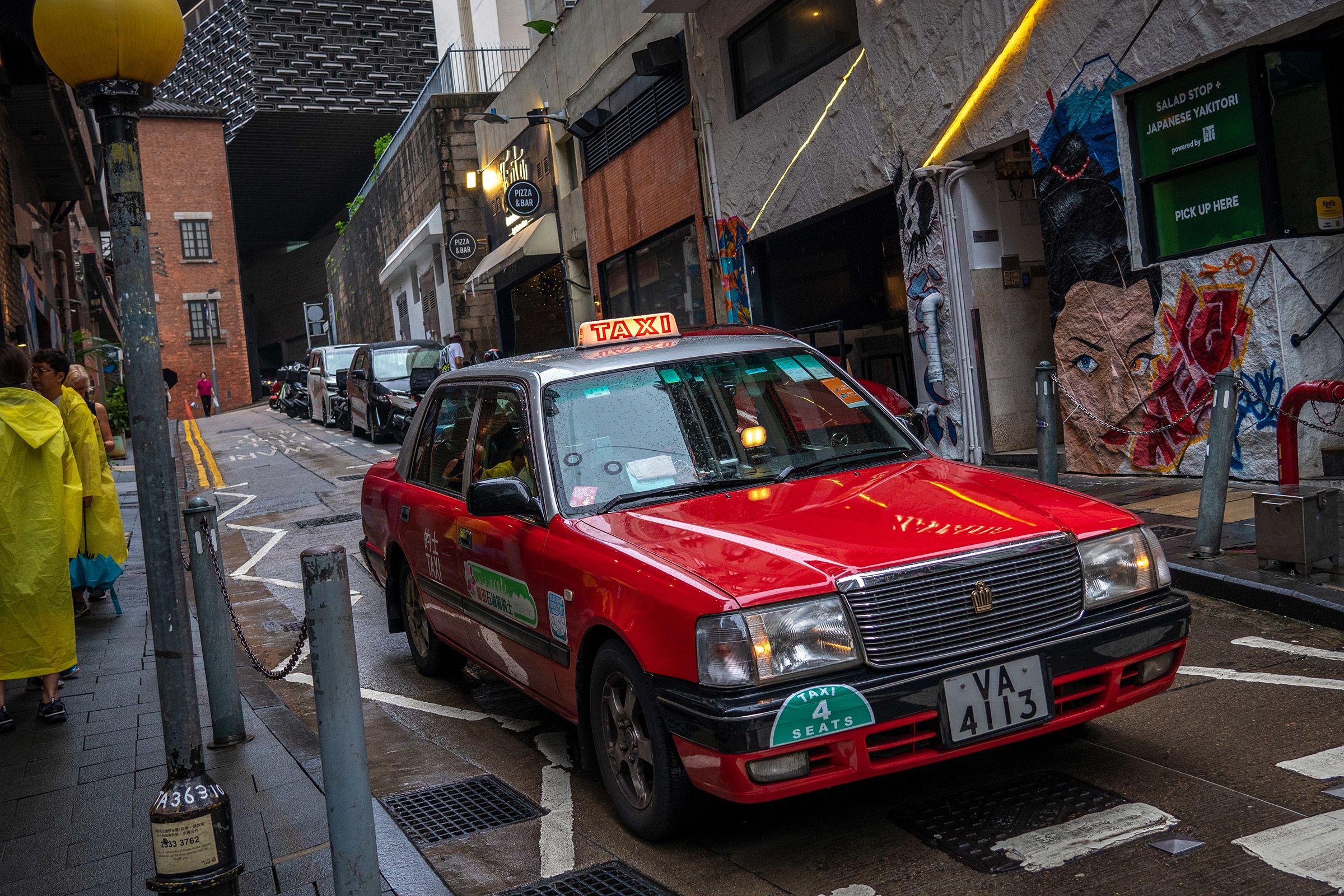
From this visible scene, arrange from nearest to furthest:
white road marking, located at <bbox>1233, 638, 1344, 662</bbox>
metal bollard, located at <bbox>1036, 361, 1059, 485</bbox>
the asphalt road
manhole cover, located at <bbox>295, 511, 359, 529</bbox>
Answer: the asphalt road, white road marking, located at <bbox>1233, 638, 1344, 662</bbox>, metal bollard, located at <bbox>1036, 361, 1059, 485</bbox>, manhole cover, located at <bbox>295, 511, 359, 529</bbox>

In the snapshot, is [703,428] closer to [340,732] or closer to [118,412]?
[340,732]

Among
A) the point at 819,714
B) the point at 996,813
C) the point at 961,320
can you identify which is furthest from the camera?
the point at 961,320

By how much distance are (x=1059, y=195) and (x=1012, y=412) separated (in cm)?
251

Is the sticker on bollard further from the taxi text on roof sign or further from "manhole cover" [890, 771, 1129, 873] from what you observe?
the taxi text on roof sign

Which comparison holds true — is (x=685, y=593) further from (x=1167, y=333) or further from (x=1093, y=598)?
(x=1167, y=333)

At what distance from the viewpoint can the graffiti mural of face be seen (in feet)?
31.9

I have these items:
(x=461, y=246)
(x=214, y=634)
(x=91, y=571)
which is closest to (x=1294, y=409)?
(x=214, y=634)

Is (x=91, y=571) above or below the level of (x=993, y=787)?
above

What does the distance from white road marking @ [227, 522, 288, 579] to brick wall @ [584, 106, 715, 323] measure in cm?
746

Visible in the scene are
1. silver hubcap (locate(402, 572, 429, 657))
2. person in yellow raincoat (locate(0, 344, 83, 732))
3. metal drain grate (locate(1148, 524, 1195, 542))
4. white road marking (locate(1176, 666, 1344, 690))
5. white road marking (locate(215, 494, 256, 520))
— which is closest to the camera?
white road marking (locate(1176, 666, 1344, 690))

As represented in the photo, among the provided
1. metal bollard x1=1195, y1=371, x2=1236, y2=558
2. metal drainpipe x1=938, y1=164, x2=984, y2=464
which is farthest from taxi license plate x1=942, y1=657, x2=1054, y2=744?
metal drainpipe x1=938, y1=164, x2=984, y2=464

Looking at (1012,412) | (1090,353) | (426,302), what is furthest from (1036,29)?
(426,302)

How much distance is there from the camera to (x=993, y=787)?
3984 millimetres

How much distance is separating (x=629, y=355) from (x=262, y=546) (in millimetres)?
8228
